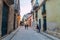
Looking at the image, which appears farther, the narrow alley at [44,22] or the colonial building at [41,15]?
the colonial building at [41,15]

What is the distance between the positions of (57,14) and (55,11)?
793mm

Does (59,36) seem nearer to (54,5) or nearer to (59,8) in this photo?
(59,8)

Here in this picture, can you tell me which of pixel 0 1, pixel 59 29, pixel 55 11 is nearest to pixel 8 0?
pixel 0 1

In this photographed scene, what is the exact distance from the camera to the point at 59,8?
14.6m

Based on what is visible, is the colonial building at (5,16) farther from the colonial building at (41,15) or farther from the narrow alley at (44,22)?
the colonial building at (41,15)

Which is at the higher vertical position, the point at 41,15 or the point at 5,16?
the point at 41,15

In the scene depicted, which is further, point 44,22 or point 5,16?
point 44,22

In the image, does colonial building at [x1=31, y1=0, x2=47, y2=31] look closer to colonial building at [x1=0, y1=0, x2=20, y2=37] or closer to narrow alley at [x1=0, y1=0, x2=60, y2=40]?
narrow alley at [x1=0, y1=0, x2=60, y2=40]

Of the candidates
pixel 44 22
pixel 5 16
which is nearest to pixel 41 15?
pixel 44 22

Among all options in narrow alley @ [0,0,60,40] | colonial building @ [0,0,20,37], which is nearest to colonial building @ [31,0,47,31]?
narrow alley @ [0,0,60,40]

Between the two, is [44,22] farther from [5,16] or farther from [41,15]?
[5,16]

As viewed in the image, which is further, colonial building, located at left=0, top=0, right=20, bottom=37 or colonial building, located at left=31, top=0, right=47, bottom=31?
colonial building, located at left=31, top=0, right=47, bottom=31

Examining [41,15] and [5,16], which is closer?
[5,16]

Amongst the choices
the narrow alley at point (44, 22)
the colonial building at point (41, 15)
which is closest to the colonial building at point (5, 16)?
Result: the narrow alley at point (44, 22)
